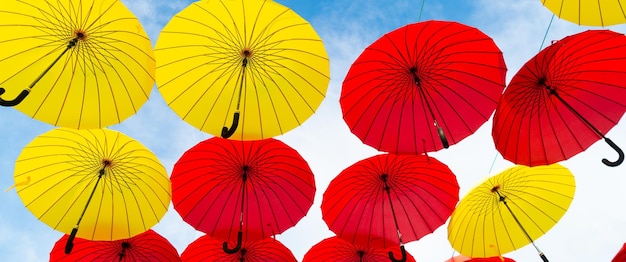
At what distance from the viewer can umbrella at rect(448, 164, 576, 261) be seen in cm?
670

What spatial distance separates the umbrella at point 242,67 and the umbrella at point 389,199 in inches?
49.5

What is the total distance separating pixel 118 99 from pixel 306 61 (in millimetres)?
2019

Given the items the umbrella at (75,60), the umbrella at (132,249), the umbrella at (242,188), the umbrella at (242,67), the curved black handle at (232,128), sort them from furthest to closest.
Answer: the umbrella at (132,249)
the umbrella at (242,188)
the umbrella at (242,67)
the umbrella at (75,60)
the curved black handle at (232,128)

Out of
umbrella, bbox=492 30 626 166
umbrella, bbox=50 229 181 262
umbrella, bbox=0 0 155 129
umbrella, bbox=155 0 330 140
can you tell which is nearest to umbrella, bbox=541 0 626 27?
umbrella, bbox=492 30 626 166

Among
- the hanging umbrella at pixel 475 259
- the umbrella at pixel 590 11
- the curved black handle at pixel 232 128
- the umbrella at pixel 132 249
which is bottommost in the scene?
the hanging umbrella at pixel 475 259

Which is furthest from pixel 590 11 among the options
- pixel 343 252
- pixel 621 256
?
Result: pixel 343 252

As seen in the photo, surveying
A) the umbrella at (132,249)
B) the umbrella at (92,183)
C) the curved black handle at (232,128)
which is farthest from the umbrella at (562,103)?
the umbrella at (132,249)

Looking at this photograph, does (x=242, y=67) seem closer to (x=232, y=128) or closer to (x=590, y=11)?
(x=232, y=128)

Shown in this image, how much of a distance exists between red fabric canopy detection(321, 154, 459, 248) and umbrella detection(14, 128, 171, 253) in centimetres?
216

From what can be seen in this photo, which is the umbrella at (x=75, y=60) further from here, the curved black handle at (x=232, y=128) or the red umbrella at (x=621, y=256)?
the red umbrella at (x=621, y=256)

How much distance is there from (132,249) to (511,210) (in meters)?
5.04

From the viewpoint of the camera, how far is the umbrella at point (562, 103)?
18.6 ft

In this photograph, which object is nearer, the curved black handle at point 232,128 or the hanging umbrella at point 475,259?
the curved black handle at point 232,128

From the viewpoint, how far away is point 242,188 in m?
6.59
